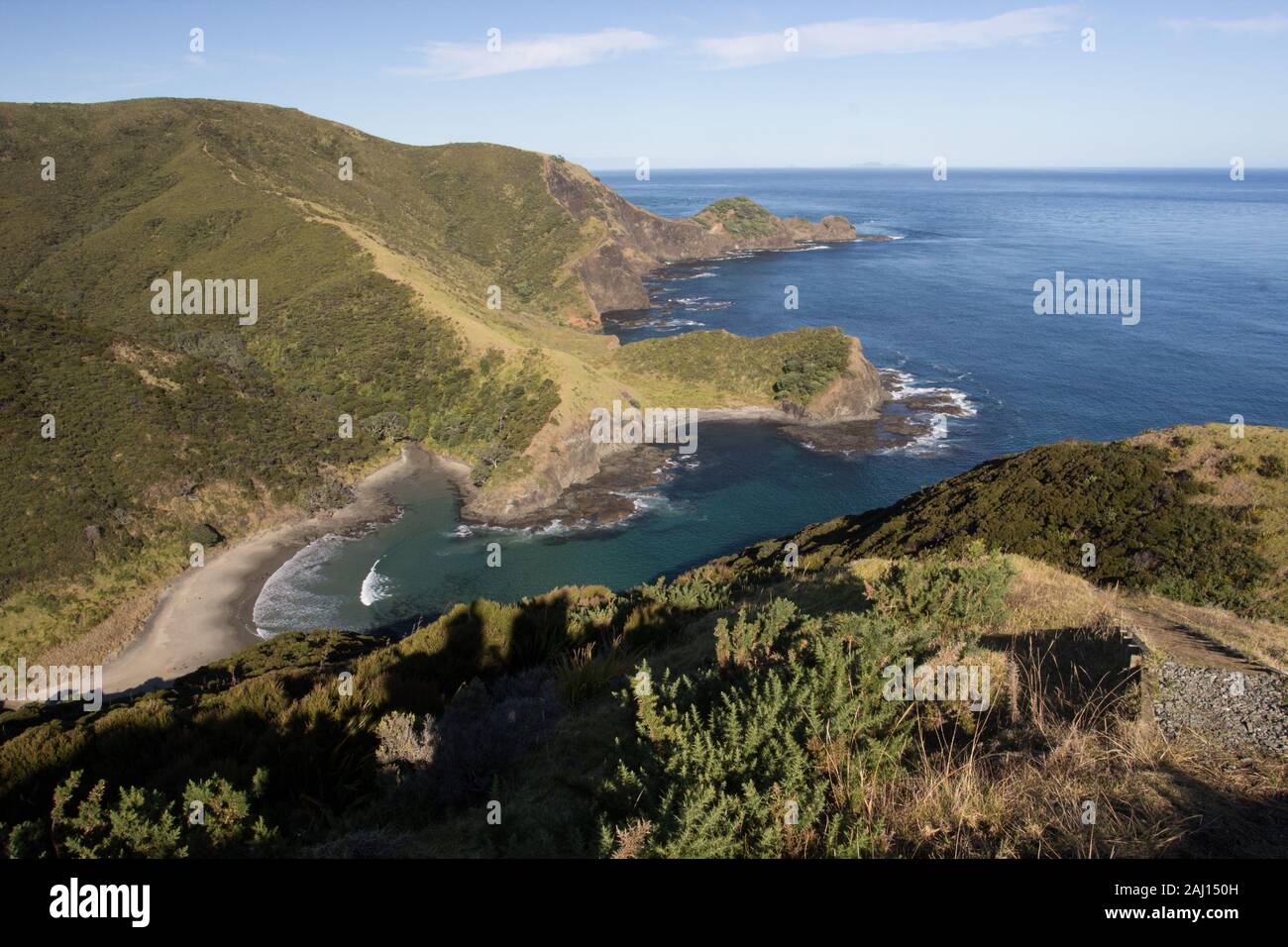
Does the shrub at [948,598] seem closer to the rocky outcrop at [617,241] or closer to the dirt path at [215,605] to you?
the dirt path at [215,605]

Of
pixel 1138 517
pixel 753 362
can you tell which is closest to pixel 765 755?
pixel 1138 517

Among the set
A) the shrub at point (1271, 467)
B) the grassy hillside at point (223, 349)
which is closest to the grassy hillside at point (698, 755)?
the shrub at point (1271, 467)

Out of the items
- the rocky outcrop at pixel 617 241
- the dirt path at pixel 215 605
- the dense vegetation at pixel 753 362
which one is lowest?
the dirt path at pixel 215 605

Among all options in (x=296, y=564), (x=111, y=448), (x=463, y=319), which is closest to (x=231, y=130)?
(x=463, y=319)

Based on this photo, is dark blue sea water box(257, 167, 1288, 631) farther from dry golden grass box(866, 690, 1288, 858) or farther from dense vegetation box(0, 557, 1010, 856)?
dry golden grass box(866, 690, 1288, 858)

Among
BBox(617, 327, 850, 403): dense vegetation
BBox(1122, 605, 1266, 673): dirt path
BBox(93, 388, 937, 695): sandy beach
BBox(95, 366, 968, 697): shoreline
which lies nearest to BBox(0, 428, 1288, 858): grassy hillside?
BBox(1122, 605, 1266, 673): dirt path

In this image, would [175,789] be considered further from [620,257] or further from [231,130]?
[231,130]

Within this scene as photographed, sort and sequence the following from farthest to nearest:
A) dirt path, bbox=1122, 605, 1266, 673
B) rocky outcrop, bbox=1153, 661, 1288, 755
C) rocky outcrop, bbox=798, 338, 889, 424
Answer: rocky outcrop, bbox=798, 338, 889, 424 → dirt path, bbox=1122, 605, 1266, 673 → rocky outcrop, bbox=1153, 661, 1288, 755
